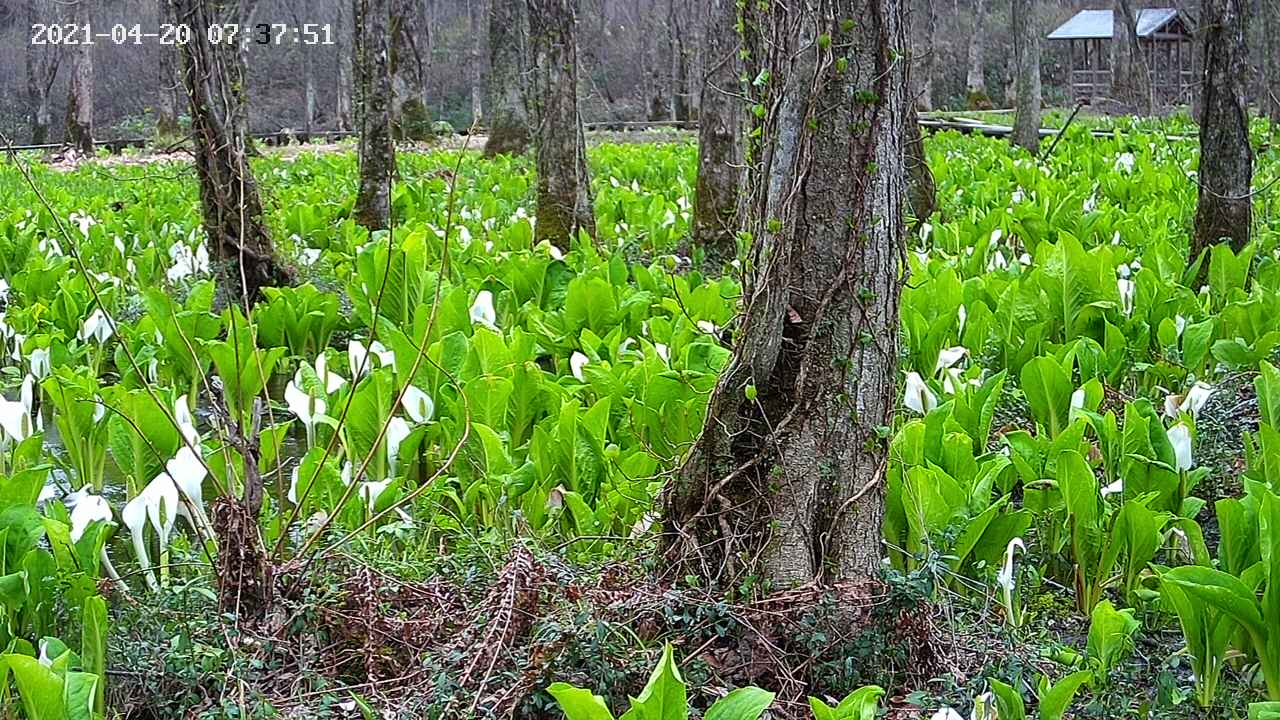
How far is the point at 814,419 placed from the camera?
3049mm

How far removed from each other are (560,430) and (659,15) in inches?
1599

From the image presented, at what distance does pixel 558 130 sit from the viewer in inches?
345

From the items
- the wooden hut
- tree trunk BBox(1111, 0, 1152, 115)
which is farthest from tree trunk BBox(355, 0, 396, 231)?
the wooden hut

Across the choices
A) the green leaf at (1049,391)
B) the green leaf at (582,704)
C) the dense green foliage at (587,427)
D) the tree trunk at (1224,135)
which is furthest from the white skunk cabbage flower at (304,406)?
the tree trunk at (1224,135)

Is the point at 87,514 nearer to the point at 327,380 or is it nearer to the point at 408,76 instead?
the point at 327,380

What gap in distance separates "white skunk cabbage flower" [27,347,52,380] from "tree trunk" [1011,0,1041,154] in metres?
13.1

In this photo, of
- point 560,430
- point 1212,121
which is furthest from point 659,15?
point 560,430

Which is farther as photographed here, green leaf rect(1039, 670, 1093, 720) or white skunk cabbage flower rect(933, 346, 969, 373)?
white skunk cabbage flower rect(933, 346, 969, 373)

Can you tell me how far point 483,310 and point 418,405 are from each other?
1353 mm

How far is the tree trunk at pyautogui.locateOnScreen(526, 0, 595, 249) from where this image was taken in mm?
8562

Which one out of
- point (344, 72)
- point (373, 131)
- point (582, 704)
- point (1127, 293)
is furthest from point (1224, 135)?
point (344, 72)

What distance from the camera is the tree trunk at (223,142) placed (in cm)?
624

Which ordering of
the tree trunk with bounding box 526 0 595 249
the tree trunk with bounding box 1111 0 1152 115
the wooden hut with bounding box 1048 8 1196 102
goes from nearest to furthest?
the tree trunk with bounding box 526 0 595 249 → the tree trunk with bounding box 1111 0 1152 115 → the wooden hut with bounding box 1048 8 1196 102

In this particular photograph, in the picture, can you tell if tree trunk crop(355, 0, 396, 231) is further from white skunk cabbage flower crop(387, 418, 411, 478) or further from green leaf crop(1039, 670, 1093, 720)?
green leaf crop(1039, 670, 1093, 720)
